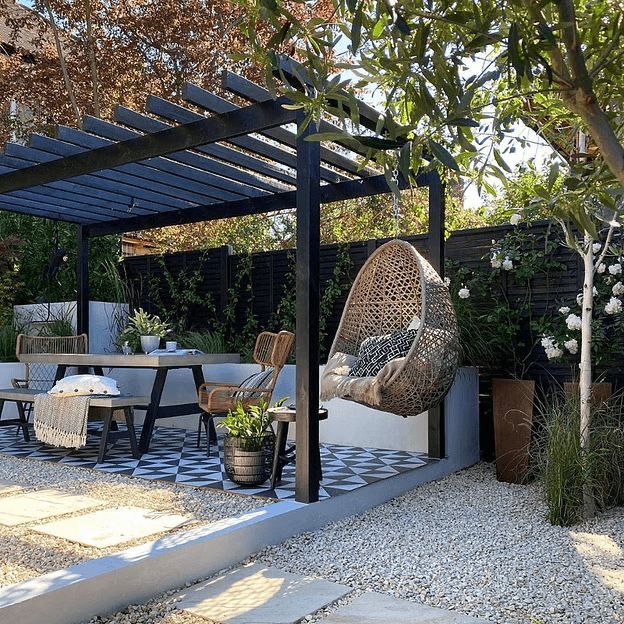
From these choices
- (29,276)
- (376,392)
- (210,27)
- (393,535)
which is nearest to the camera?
(393,535)

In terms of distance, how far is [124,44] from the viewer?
30.1 feet

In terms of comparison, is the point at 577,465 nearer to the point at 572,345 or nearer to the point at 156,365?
the point at 572,345

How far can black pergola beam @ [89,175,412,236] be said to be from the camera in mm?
5488

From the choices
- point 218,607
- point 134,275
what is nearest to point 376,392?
point 218,607

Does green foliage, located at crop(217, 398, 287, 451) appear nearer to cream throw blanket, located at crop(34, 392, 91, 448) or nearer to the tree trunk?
Result: cream throw blanket, located at crop(34, 392, 91, 448)

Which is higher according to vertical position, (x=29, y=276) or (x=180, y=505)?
(x=29, y=276)

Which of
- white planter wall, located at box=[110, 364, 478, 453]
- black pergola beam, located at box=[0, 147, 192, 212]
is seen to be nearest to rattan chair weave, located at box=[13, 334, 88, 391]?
white planter wall, located at box=[110, 364, 478, 453]

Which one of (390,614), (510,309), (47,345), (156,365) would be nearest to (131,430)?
(156,365)

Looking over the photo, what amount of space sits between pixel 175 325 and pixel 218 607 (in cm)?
599

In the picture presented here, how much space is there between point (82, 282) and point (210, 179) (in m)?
2.85

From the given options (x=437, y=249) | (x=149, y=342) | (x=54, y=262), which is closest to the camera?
(x=437, y=249)

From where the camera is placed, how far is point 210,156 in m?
5.07

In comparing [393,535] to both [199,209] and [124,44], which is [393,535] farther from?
[124,44]

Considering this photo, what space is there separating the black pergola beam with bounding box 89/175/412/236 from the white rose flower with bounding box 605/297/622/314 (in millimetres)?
1600
